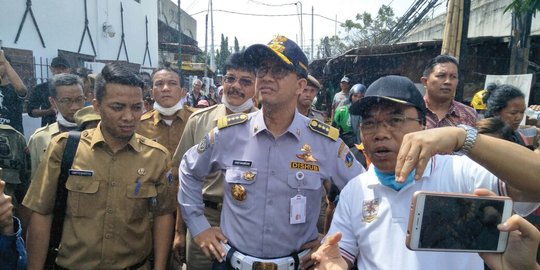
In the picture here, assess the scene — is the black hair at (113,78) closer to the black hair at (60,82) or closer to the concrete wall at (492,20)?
the black hair at (60,82)

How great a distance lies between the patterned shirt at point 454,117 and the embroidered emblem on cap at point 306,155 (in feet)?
5.20

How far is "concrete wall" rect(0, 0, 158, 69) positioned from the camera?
33.6ft

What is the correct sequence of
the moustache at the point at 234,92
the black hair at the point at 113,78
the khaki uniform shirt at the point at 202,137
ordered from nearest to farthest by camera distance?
the black hair at the point at 113,78
the khaki uniform shirt at the point at 202,137
the moustache at the point at 234,92

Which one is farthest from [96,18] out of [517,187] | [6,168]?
[517,187]

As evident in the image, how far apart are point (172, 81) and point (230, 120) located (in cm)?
198

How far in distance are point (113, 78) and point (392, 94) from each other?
5.60 feet

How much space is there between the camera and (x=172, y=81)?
4.16 meters

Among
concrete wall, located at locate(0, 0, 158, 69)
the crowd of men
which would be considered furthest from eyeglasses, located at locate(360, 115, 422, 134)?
concrete wall, located at locate(0, 0, 158, 69)

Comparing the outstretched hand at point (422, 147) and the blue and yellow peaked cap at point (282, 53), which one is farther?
the blue and yellow peaked cap at point (282, 53)

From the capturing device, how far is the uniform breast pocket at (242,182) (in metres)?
2.24

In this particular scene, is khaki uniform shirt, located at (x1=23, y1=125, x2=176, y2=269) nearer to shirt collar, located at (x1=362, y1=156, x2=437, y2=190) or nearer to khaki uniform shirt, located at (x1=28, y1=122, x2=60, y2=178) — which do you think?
khaki uniform shirt, located at (x1=28, y1=122, x2=60, y2=178)

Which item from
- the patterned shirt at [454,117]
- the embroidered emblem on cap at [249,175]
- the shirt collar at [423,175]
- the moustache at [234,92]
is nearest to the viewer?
the shirt collar at [423,175]

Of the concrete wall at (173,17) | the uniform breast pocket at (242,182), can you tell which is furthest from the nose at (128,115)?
the concrete wall at (173,17)

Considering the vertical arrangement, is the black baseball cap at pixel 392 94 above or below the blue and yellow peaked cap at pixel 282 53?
below
